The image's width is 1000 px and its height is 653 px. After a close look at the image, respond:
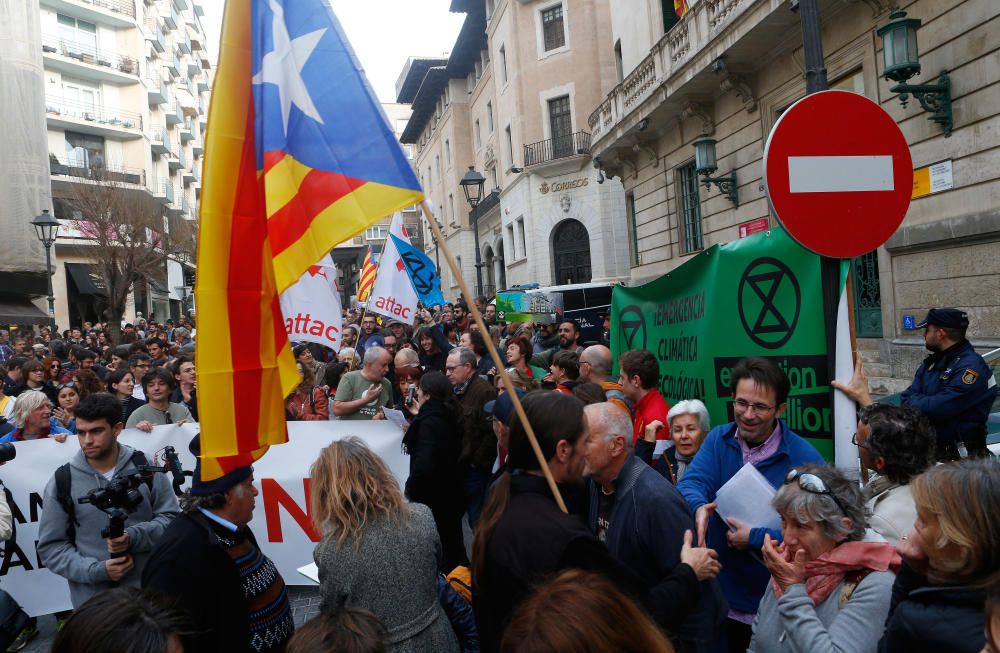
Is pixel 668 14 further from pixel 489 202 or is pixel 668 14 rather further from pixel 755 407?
pixel 489 202

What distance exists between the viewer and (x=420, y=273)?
10.8m

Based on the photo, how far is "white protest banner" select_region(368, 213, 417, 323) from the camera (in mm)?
10508

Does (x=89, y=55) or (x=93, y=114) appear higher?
(x=89, y=55)

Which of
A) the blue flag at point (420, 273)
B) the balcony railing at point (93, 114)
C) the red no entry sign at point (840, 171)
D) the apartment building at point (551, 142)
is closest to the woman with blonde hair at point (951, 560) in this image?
the red no entry sign at point (840, 171)

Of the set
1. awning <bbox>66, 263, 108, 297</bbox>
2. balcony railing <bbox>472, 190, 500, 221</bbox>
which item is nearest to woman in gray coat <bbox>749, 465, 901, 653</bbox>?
balcony railing <bbox>472, 190, 500, 221</bbox>

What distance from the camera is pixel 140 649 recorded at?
69.6 inches

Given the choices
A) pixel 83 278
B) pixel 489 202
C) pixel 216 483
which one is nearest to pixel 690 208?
pixel 216 483

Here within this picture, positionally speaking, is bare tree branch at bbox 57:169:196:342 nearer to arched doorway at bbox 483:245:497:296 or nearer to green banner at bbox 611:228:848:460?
arched doorway at bbox 483:245:497:296

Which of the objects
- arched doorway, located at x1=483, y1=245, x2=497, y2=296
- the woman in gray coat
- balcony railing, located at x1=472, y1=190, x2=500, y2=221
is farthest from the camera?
arched doorway, located at x1=483, y1=245, x2=497, y2=296

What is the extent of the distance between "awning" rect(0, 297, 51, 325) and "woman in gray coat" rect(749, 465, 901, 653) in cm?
2997

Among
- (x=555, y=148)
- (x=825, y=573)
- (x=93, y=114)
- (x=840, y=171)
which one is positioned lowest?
(x=825, y=573)

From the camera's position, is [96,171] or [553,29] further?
[553,29]

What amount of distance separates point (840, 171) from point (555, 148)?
106ft

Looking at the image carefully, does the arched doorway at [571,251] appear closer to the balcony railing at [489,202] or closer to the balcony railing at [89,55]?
the balcony railing at [489,202]
